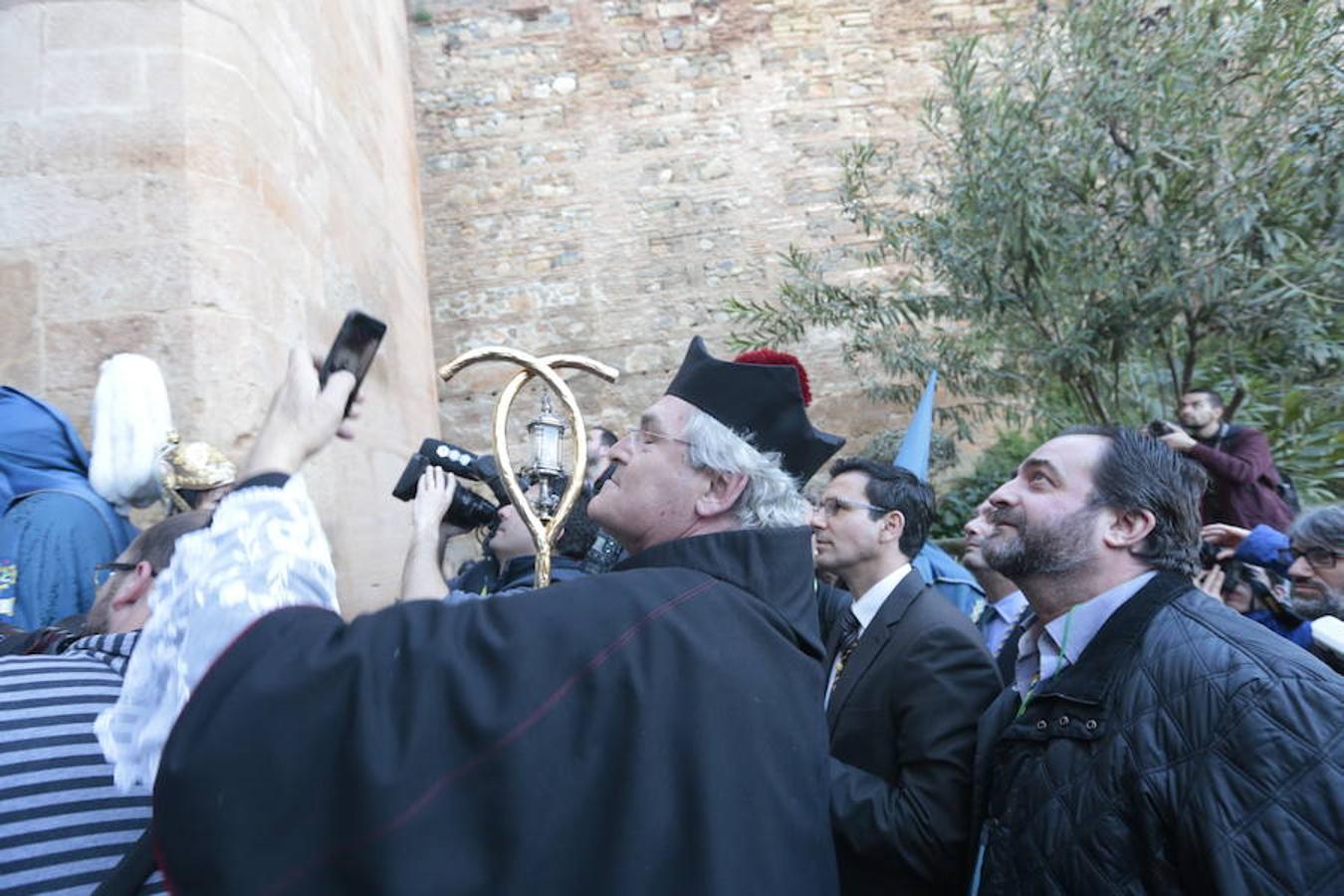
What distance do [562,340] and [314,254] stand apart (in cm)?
337

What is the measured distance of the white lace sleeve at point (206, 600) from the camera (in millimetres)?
1124

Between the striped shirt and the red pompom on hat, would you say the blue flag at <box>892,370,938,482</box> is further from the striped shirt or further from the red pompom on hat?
the striped shirt

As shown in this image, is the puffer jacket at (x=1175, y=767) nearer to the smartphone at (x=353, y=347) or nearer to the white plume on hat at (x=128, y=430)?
the smartphone at (x=353, y=347)

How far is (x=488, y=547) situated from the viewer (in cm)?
343

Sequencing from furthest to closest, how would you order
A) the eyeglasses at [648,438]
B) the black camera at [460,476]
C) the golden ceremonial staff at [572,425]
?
1. the black camera at [460,476]
2. the golden ceremonial staff at [572,425]
3. the eyeglasses at [648,438]

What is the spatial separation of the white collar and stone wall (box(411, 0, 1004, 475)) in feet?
18.5

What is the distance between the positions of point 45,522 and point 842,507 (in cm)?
230

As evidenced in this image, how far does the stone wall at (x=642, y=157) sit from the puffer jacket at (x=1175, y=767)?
6.71m

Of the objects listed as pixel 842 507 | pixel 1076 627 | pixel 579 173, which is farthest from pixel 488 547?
pixel 579 173

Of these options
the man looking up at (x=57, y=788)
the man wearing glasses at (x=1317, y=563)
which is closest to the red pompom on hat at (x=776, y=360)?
the man looking up at (x=57, y=788)

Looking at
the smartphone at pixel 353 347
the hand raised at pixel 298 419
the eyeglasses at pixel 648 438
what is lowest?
the eyeglasses at pixel 648 438

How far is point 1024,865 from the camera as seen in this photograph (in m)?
1.62

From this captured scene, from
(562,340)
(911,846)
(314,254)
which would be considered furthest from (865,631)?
(562,340)

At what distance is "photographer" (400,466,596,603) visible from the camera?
7.63ft
